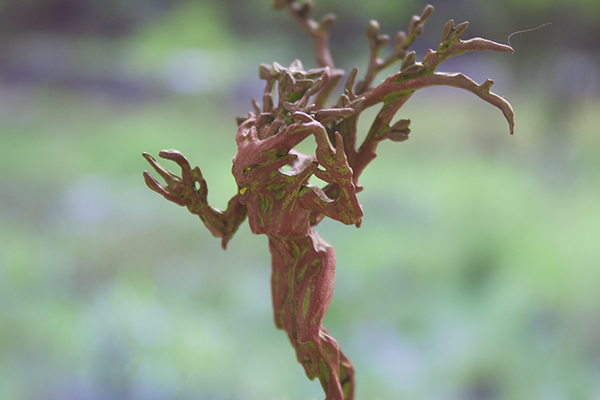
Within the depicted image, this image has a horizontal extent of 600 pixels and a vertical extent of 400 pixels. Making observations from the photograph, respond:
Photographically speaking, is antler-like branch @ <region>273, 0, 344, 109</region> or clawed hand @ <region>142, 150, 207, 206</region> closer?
clawed hand @ <region>142, 150, 207, 206</region>

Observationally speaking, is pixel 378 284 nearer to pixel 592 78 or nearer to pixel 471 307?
pixel 471 307

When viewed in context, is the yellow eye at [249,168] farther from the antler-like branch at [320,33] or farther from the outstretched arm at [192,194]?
the antler-like branch at [320,33]

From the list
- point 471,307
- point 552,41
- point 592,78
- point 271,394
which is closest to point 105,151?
point 271,394

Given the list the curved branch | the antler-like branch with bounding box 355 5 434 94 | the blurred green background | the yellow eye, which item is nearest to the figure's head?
the yellow eye

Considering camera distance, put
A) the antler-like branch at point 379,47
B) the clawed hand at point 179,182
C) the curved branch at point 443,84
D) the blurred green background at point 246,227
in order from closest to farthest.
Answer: the curved branch at point 443,84 → the clawed hand at point 179,182 → the antler-like branch at point 379,47 → the blurred green background at point 246,227

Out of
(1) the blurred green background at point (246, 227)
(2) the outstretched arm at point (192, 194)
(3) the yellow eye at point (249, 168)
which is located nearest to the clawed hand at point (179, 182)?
(2) the outstretched arm at point (192, 194)

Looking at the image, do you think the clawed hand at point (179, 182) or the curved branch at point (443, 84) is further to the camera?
the clawed hand at point (179, 182)

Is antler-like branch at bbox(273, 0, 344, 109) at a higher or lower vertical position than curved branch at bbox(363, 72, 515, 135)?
higher

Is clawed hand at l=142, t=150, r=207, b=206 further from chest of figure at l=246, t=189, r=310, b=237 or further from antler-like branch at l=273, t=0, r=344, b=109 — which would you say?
antler-like branch at l=273, t=0, r=344, b=109
